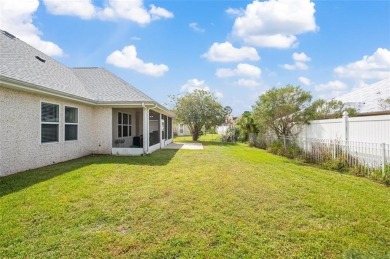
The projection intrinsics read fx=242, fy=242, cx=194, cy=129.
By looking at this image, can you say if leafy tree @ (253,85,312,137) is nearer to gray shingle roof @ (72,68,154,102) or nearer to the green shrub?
the green shrub

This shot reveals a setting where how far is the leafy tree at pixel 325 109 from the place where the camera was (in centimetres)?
1440

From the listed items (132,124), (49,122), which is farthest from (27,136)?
(132,124)

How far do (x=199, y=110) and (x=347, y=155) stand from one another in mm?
17983

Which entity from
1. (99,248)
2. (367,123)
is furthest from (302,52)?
(99,248)

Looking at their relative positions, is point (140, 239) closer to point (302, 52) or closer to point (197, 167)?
point (197, 167)

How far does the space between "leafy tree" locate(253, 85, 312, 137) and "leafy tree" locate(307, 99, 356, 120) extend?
0.31 meters

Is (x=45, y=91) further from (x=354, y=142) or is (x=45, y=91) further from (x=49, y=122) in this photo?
(x=354, y=142)

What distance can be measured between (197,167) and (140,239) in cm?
606

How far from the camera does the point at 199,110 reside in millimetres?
26688

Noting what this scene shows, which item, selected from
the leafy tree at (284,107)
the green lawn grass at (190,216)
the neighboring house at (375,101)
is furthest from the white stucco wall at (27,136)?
the neighboring house at (375,101)

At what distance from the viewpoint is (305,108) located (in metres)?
14.7

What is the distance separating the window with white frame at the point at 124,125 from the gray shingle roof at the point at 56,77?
2.12m

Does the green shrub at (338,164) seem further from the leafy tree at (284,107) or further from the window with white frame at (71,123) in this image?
the window with white frame at (71,123)

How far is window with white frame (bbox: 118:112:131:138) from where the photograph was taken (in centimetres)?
1567
